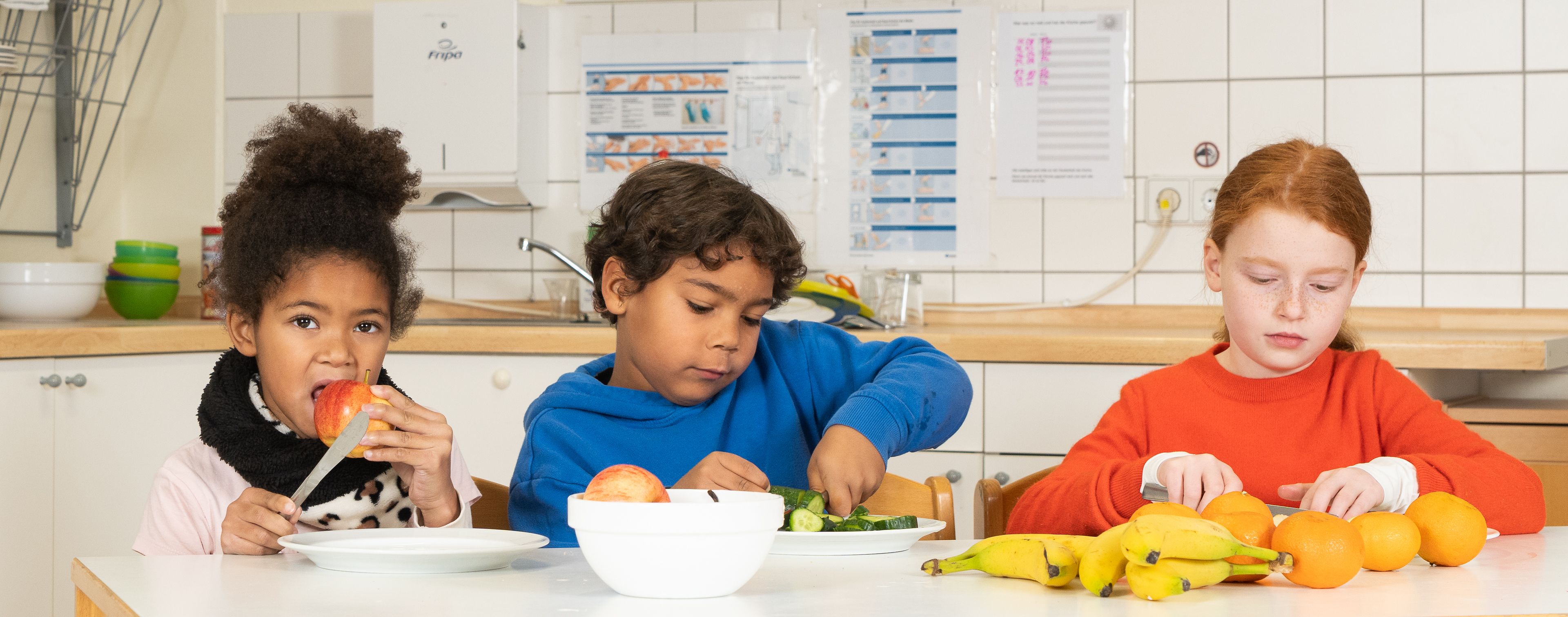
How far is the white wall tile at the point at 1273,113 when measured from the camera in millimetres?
2375

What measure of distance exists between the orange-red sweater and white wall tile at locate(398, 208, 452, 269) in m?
1.81

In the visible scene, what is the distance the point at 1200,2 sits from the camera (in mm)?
2404

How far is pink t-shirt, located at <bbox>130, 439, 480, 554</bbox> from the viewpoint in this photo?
1.09 m

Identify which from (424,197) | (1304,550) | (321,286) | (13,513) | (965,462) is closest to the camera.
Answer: (1304,550)

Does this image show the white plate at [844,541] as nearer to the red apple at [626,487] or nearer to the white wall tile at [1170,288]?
the red apple at [626,487]

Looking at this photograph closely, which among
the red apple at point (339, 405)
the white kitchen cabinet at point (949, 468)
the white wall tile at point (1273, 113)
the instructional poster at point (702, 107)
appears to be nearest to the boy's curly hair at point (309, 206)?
the red apple at point (339, 405)

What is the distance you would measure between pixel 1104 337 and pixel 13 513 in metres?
1.77

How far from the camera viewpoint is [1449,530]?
769 mm

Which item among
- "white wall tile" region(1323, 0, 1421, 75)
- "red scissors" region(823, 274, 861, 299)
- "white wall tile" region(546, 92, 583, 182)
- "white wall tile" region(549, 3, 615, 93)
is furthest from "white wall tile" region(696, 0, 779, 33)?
"white wall tile" region(1323, 0, 1421, 75)

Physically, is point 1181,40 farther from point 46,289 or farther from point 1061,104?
point 46,289

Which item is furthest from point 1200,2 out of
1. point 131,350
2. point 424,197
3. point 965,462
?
point 131,350

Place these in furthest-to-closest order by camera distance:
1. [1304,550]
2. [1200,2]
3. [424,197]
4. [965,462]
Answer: [424,197]
[1200,2]
[965,462]
[1304,550]

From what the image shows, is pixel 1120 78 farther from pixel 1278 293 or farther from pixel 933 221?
pixel 1278 293

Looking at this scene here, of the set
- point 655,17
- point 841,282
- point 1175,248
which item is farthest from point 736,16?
point 1175,248
